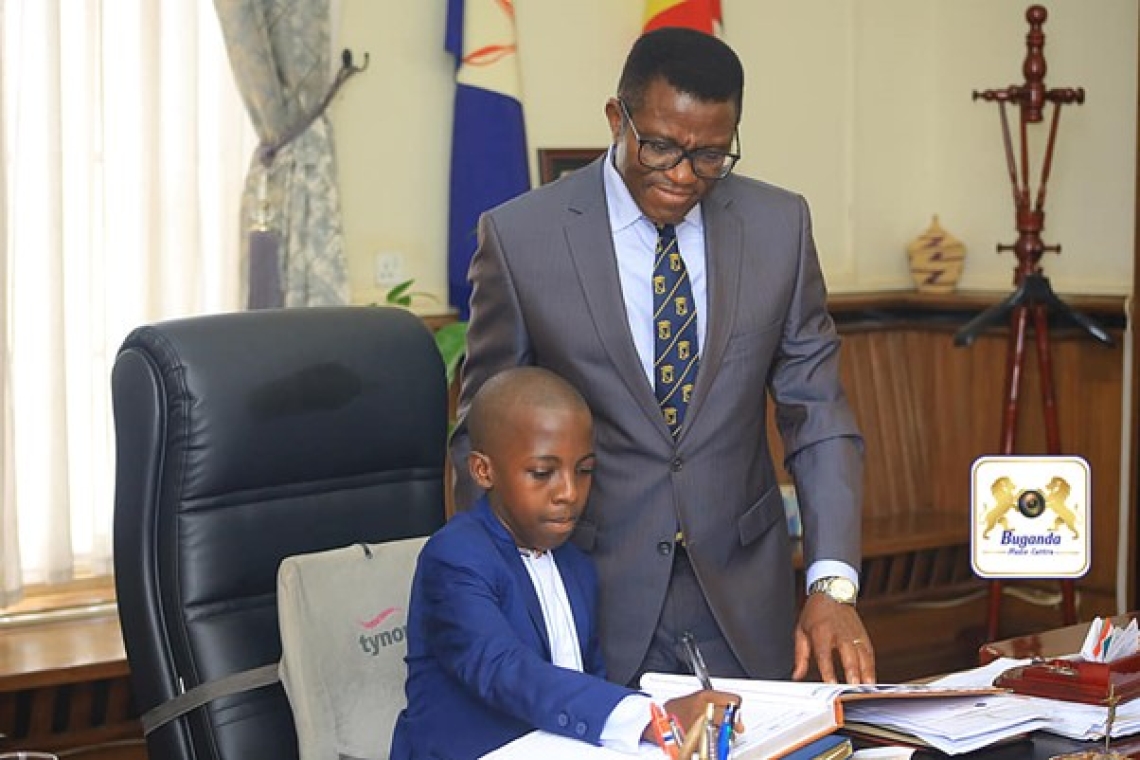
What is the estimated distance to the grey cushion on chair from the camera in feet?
6.83

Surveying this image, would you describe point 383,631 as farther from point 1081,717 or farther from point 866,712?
point 1081,717

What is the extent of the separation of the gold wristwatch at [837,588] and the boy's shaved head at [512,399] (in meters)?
0.38

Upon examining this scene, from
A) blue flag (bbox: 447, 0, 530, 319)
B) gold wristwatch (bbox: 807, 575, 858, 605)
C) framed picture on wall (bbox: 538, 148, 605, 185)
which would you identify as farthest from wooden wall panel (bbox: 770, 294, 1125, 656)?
gold wristwatch (bbox: 807, 575, 858, 605)

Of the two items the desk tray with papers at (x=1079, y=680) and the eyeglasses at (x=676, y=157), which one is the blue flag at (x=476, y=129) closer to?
the eyeglasses at (x=676, y=157)

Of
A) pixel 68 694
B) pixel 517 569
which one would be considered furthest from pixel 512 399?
pixel 68 694

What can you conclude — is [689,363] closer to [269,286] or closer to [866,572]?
[269,286]

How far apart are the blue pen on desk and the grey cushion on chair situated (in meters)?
0.72

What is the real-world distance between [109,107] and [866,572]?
8.29 ft

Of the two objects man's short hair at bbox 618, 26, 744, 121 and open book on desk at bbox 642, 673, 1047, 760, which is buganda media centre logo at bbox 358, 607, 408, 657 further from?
man's short hair at bbox 618, 26, 744, 121

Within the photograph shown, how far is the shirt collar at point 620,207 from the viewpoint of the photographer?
88.7 inches

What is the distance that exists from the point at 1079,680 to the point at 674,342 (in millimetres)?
658

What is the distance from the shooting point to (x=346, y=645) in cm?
214

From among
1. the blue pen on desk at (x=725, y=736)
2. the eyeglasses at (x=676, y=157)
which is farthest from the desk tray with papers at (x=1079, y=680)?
the eyeglasses at (x=676, y=157)

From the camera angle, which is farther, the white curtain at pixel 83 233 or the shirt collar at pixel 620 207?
the white curtain at pixel 83 233
